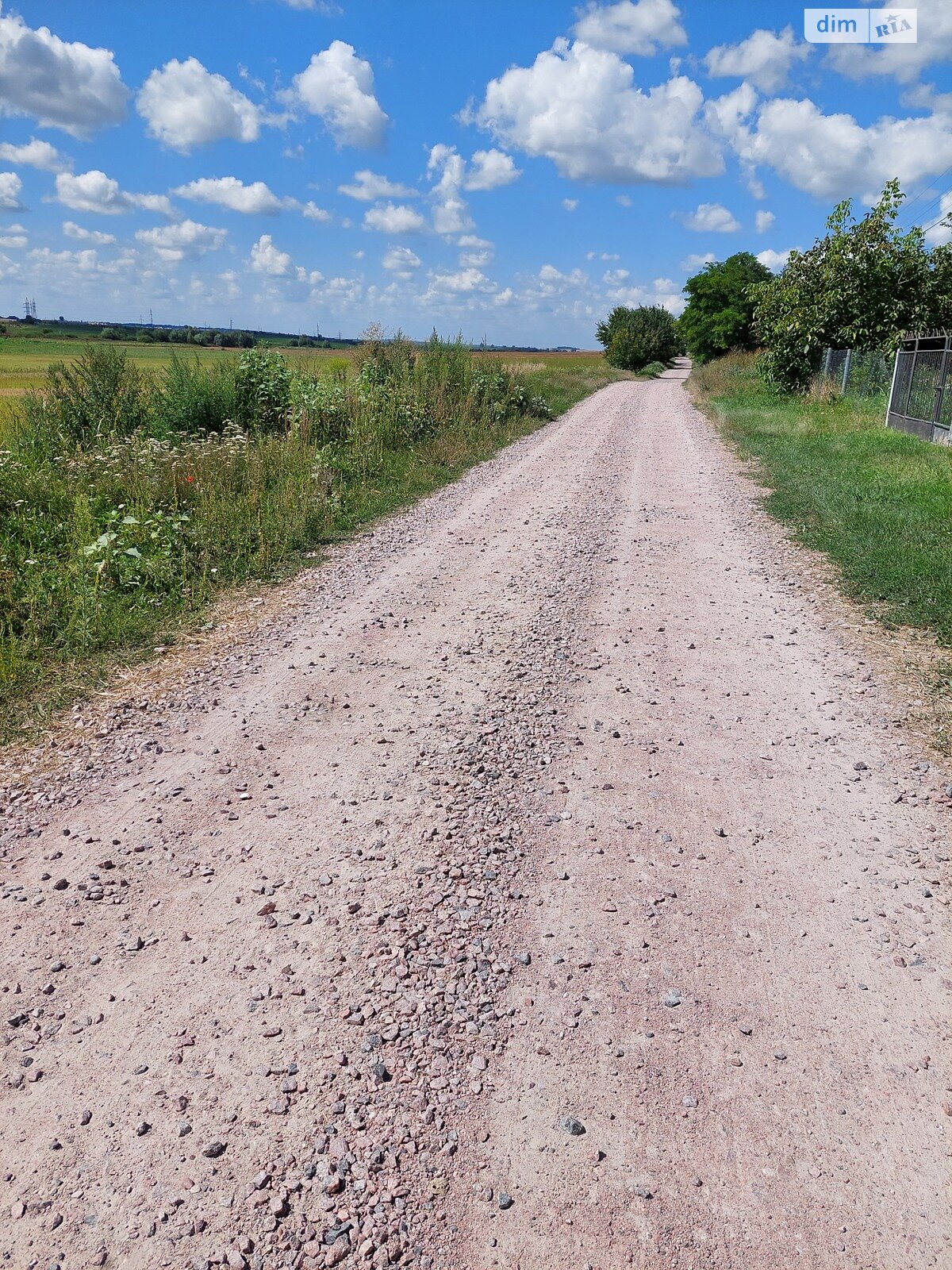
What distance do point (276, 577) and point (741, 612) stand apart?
13.4 ft

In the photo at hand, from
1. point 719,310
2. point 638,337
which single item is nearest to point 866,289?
point 719,310

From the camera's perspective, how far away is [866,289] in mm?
22797

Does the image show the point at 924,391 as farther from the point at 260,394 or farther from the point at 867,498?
the point at 260,394

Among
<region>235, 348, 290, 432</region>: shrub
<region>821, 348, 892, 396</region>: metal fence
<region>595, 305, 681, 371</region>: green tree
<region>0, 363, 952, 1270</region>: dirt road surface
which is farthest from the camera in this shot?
<region>595, 305, 681, 371</region>: green tree

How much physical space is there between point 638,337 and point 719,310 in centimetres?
2040

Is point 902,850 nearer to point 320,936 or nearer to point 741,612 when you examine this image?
point 320,936

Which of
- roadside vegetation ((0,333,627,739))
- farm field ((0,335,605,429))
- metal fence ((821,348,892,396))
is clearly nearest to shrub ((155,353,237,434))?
roadside vegetation ((0,333,627,739))

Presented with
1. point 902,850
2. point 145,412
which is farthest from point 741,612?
point 145,412

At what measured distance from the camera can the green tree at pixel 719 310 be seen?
48594 millimetres

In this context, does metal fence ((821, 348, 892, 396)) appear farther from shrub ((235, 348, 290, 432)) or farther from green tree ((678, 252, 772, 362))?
green tree ((678, 252, 772, 362))

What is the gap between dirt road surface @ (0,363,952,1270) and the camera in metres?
2.09

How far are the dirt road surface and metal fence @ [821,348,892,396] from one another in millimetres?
17888

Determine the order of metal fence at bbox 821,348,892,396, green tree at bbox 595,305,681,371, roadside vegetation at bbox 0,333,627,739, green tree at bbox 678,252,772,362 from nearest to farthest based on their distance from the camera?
roadside vegetation at bbox 0,333,627,739 < metal fence at bbox 821,348,892,396 < green tree at bbox 678,252,772,362 < green tree at bbox 595,305,681,371

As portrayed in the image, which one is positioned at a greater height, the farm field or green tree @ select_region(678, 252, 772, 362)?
green tree @ select_region(678, 252, 772, 362)
